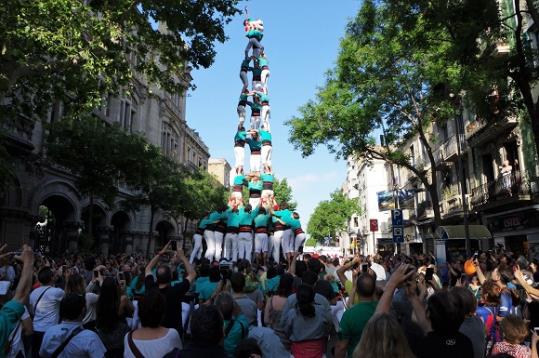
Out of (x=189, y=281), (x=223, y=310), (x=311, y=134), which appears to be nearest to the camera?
(x=223, y=310)

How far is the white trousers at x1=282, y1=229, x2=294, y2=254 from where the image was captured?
1628 cm

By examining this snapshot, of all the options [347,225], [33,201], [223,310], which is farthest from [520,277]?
[347,225]

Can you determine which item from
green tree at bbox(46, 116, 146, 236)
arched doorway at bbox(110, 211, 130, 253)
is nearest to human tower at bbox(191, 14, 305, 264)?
green tree at bbox(46, 116, 146, 236)

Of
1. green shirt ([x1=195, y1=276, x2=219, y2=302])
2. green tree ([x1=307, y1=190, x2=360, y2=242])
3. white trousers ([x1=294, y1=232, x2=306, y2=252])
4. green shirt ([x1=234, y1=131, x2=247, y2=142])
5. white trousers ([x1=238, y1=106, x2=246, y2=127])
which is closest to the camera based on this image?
green shirt ([x1=195, y1=276, x2=219, y2=302])

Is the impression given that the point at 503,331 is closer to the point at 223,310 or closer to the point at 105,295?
the point at 223,310

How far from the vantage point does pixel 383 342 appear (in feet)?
7.71

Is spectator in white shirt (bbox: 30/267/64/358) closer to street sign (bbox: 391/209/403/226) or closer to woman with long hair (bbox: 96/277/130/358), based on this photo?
woman with long hair (bbox: 96/277/130/358)

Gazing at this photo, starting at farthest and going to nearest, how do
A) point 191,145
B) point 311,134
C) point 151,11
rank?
point 191,145
point 311,134
point 151,11

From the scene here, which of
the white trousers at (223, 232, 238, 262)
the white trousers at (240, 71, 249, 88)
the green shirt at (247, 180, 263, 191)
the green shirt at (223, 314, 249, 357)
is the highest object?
the white trousers at (240, 71, 249, 88)

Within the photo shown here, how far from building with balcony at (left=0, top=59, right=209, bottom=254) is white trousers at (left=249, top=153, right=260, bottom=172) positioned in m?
5.03

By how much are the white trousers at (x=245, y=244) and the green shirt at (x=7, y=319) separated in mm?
12469

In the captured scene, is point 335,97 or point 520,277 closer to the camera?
point 520,277

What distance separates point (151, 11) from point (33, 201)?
46.1 feet

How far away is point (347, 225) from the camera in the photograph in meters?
74.5
